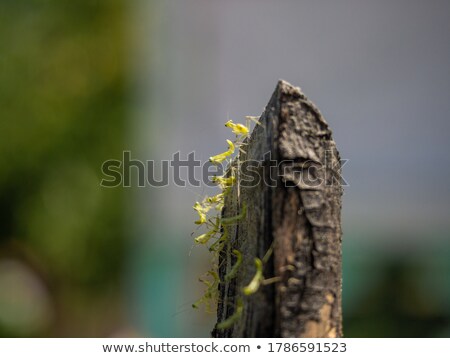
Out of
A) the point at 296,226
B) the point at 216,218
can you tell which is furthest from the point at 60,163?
the point at 296,226

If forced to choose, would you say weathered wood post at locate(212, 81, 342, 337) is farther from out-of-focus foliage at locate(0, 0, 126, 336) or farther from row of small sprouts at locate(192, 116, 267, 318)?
out-of-focus foliage at locate(0, 0, 126, 336)

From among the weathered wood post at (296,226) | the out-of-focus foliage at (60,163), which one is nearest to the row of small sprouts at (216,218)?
the weathered wood post at (296,226)

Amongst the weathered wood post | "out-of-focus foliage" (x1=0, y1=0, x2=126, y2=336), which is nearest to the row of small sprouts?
the weathered wood post

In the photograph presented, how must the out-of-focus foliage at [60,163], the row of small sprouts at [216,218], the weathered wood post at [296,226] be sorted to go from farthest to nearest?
the out-of-focus foliage at [60,163]
the row of small sprouts at [216,218]
the weathered wood post at [296,226]

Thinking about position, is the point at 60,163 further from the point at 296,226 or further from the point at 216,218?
the point at 296,226

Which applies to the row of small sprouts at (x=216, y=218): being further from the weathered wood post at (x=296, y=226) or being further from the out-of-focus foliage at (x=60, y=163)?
the out-of-focus foliage at (x=60, y=163)

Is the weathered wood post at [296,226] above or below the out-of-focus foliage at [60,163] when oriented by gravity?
below
